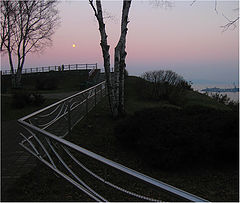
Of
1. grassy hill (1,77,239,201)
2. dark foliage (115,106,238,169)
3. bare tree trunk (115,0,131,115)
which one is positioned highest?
bare tree trunk (115,0,131,115)

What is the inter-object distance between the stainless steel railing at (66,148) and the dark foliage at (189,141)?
101cm

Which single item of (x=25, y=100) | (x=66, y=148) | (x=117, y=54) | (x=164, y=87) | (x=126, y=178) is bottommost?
(x=126, y=178)

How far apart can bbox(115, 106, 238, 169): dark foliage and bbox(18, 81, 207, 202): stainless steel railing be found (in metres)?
1.01

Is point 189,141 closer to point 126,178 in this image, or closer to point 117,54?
point 126,178

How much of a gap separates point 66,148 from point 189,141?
2233 millimetres

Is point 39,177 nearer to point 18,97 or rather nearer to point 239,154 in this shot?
point 239,154

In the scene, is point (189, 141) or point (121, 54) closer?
point (189, 141)

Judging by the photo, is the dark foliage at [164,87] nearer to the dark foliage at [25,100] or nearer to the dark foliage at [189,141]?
the dark foliage at [25,100]

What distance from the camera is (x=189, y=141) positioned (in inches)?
155

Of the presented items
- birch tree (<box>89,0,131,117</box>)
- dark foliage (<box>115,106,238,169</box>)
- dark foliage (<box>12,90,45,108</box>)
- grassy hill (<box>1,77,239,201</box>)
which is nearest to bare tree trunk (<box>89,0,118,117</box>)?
birch tree (<box>89,0,131,117</box>)

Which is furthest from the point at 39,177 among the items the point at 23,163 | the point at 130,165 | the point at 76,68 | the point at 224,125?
the point at 76,68

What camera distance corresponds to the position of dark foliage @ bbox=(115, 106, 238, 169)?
3.88 meters

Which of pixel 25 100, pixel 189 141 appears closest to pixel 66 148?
pixel 189 141

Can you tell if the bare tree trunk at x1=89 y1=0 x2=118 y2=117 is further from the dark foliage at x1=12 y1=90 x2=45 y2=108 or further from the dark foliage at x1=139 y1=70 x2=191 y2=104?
the dark foliage at x1=139 y1=70 x2=191 y2=104
